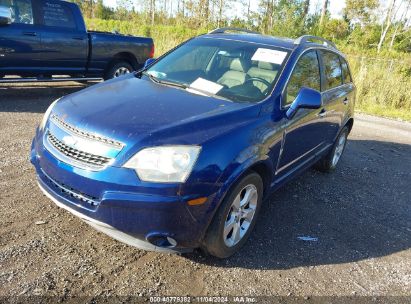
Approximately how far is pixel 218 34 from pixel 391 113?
9116 millimetres

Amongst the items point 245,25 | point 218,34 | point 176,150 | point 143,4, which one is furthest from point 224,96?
point 143,4

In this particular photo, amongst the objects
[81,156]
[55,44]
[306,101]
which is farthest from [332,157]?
[55,44]

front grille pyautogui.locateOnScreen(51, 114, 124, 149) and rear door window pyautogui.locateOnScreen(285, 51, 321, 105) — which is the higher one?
rear door window pyautogui.locateOnScreen(285, 51, 321, 105)

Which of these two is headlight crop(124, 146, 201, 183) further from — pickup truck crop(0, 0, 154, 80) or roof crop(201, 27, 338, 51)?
pickup truck crop(0, 0, 154, 80)

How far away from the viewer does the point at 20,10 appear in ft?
24.1

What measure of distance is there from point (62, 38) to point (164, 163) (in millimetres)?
6476

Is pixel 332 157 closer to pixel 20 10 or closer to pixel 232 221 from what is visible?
pixel 232 221

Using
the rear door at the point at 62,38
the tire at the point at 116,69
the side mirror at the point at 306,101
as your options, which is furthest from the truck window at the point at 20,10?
the side mirror at the point at 306,101

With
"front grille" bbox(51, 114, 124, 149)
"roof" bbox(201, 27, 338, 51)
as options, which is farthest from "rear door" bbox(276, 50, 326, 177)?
"front grille" bbox(51, 114, 124, 149)

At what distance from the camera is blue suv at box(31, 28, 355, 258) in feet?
8.43

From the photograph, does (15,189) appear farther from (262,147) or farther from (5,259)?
(262,147)

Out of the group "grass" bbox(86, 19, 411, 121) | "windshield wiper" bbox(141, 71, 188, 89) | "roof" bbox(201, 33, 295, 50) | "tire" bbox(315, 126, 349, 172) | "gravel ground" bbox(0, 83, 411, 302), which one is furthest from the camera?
"grass" bbox(86, 19, 411, 121)

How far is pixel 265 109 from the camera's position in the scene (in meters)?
3.35

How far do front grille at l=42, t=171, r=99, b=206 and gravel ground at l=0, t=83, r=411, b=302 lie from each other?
0.56 metres
